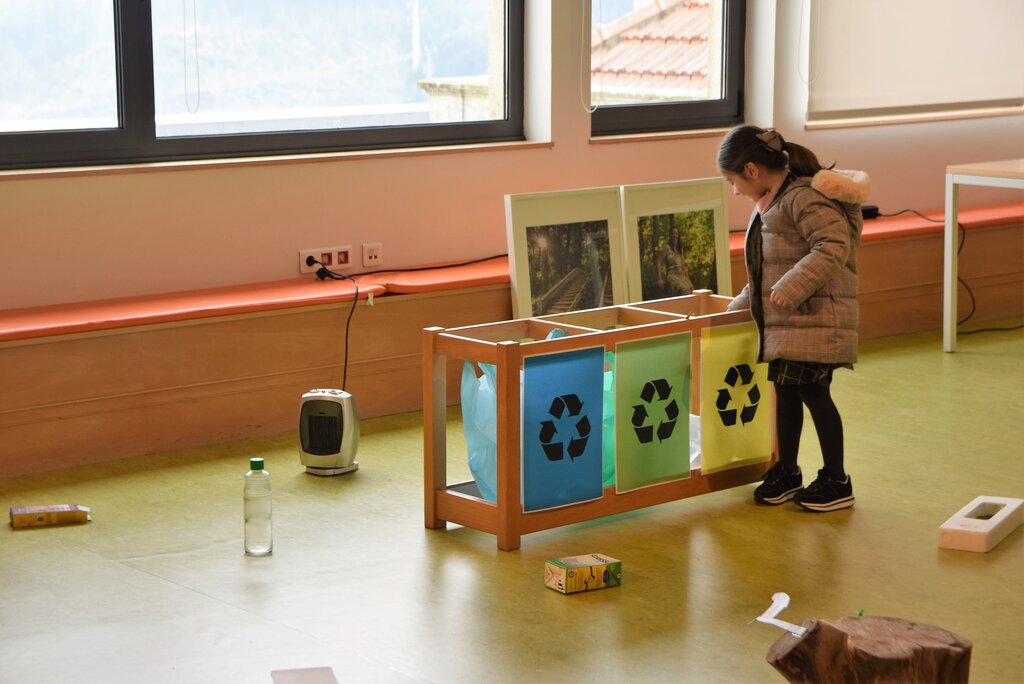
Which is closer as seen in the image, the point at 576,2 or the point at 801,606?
the point at 801,606

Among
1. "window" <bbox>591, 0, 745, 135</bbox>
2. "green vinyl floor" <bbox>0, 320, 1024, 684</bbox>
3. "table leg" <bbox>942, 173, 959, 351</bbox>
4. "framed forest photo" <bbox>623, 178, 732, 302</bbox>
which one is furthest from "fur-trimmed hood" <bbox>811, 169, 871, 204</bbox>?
"window" <bbox>591, 0, 745, 135</bbox>

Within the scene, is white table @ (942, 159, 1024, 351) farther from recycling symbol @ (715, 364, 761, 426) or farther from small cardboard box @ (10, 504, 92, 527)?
small cardboard box @ (10, 504, 92, 527)

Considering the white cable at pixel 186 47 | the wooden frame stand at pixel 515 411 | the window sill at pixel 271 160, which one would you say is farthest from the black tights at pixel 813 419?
the white cable at pixel 186 47

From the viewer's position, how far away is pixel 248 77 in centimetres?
599

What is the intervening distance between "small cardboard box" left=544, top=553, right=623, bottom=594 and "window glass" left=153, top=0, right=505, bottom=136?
292 centimetres

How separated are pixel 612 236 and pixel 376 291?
3.66 ft

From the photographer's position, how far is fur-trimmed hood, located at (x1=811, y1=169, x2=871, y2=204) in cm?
425

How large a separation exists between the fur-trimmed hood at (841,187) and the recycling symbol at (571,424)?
98 centimetres

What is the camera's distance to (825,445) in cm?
448

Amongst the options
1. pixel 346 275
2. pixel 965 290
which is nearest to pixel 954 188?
pixel 965 290

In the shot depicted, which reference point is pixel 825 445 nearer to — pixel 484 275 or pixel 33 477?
pixel 484 275

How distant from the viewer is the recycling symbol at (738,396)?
4520mm

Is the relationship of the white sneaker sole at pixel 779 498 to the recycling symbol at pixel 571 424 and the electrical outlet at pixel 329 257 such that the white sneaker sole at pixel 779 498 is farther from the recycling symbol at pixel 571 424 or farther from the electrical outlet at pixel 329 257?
the electrical outlet at pixel 329 257

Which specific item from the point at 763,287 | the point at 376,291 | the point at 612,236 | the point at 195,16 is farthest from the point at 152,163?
the point at 763,287
